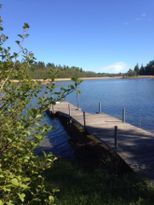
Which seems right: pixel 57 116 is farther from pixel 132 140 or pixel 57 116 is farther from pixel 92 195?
pixel 92 195

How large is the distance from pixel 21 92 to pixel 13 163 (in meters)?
0.71

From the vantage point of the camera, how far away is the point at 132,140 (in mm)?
12336

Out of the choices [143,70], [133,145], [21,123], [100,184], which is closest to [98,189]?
[100,184]

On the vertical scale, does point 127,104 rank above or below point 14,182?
below

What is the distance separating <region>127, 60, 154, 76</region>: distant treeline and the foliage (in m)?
165

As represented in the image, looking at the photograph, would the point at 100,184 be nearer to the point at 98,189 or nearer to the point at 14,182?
the point at 98,189

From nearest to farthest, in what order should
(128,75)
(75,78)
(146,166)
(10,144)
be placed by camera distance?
1. (10,144)
2. (75,78)
3. (146,166)
4. (128,75)

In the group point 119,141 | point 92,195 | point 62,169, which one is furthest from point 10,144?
point 119,141

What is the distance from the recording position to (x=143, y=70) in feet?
584

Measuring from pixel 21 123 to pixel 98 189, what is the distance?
5.03m

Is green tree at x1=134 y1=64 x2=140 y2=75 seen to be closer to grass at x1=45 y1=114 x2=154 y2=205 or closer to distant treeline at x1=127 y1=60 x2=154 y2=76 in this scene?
distant treeline at x1=127 y1=60 x2=154 y2=76

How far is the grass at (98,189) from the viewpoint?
636cm

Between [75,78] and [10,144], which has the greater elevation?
[75,78]

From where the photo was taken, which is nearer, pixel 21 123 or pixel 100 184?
pixel 21 123
